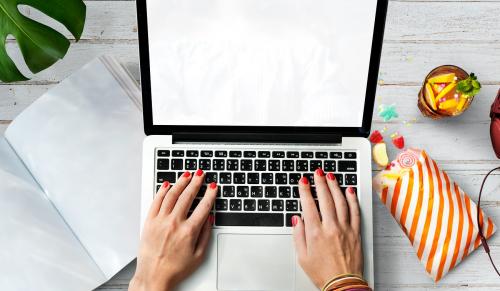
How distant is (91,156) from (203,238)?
0.82 feet

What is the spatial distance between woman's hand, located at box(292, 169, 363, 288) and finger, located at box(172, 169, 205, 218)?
16 centimetres

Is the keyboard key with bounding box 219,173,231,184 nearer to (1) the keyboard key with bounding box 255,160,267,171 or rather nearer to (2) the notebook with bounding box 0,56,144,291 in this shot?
(1) the keyboard key with bounding box 255,160,267,171

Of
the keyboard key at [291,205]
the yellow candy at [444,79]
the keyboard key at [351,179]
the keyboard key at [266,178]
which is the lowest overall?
the keyboard key at [291,205]

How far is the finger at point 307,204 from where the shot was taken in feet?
2.82

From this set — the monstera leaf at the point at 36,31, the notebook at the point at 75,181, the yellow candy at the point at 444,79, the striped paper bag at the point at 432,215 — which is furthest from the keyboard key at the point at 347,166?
the monstera leaf at the point at 36,31

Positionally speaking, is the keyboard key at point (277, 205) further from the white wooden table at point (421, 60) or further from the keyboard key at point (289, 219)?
the white wooden table at point (421, 60)

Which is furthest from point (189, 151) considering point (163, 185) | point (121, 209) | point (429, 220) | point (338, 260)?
point (429, 220)

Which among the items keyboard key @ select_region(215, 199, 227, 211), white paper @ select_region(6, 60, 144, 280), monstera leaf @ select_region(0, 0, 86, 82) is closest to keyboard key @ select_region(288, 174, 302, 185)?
keyboard key @ select_region(215, 199, 227, 211)

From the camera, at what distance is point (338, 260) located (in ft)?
2.89

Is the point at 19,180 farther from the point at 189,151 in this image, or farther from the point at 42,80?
the point at 189,151

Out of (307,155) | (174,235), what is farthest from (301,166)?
(174,235)

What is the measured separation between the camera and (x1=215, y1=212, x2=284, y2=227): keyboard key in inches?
33.9

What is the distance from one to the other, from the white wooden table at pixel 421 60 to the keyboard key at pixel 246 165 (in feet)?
0.83

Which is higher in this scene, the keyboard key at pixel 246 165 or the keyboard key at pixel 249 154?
the keyboard key at pixel 249 154
